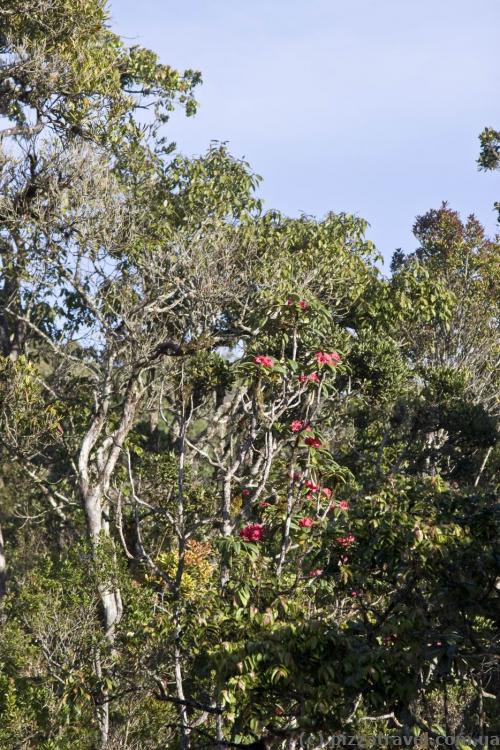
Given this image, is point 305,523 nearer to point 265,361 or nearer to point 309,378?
point 309,378

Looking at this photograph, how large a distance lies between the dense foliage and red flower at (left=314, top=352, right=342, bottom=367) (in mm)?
41

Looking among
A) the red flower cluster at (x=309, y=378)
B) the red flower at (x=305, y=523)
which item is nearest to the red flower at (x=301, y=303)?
the red flower cluster at (x=309, y=378)

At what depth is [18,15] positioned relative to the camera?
15.8 metres

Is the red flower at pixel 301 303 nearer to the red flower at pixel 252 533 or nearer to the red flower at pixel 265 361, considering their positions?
the red flower at pixel 265 361

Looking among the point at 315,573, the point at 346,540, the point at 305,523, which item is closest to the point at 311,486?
the point at 305,523

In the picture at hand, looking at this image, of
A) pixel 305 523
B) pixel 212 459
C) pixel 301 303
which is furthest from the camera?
pixel 212 459

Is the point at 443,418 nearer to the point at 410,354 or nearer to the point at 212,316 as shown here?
the point at 410,354

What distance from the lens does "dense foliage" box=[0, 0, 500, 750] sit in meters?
6.66

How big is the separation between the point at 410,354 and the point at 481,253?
4.90m

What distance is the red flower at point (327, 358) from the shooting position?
8844mm

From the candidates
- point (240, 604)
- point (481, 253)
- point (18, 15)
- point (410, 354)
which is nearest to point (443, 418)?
point (410, 354)

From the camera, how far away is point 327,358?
29.2 ft

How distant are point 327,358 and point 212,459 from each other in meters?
5.56

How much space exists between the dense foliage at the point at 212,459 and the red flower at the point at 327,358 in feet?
0.13
